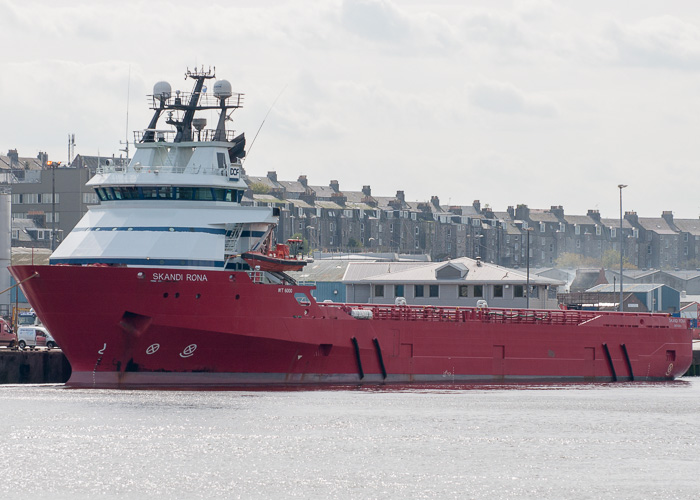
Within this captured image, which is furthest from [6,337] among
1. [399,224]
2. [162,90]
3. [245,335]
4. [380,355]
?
[399,224]

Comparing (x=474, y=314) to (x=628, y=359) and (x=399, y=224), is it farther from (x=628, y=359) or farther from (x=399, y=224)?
(x=399, y=224)

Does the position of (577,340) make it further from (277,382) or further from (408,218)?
(408,218)

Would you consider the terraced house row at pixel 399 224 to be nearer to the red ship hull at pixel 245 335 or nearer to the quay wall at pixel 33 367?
the quay wall at pixel 33 367

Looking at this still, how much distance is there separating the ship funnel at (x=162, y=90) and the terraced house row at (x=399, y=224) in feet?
212

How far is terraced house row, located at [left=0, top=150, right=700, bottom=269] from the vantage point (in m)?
121

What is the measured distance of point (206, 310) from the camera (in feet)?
153

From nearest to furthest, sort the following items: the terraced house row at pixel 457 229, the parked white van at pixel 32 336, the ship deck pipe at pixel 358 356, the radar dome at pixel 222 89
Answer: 1. the ship deck pipe at pixel 358 356
2. the radar dome at pixel 222 89
3. the parked white van at pixel 32 336
4. the terraced house row at pixel 457 229

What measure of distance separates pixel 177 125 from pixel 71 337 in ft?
31.9

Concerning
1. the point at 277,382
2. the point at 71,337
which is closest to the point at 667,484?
the point at 277,382

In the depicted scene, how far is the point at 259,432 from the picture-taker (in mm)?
38562

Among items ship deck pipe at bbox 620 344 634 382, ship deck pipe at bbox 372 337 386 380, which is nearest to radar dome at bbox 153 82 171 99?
ship deck pipe at bbox 372 337 386 380

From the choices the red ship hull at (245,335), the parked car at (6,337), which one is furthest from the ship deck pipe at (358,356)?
the parked car at (6,337)

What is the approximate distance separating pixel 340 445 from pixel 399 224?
5216 inches

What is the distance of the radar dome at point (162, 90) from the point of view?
5172cm
